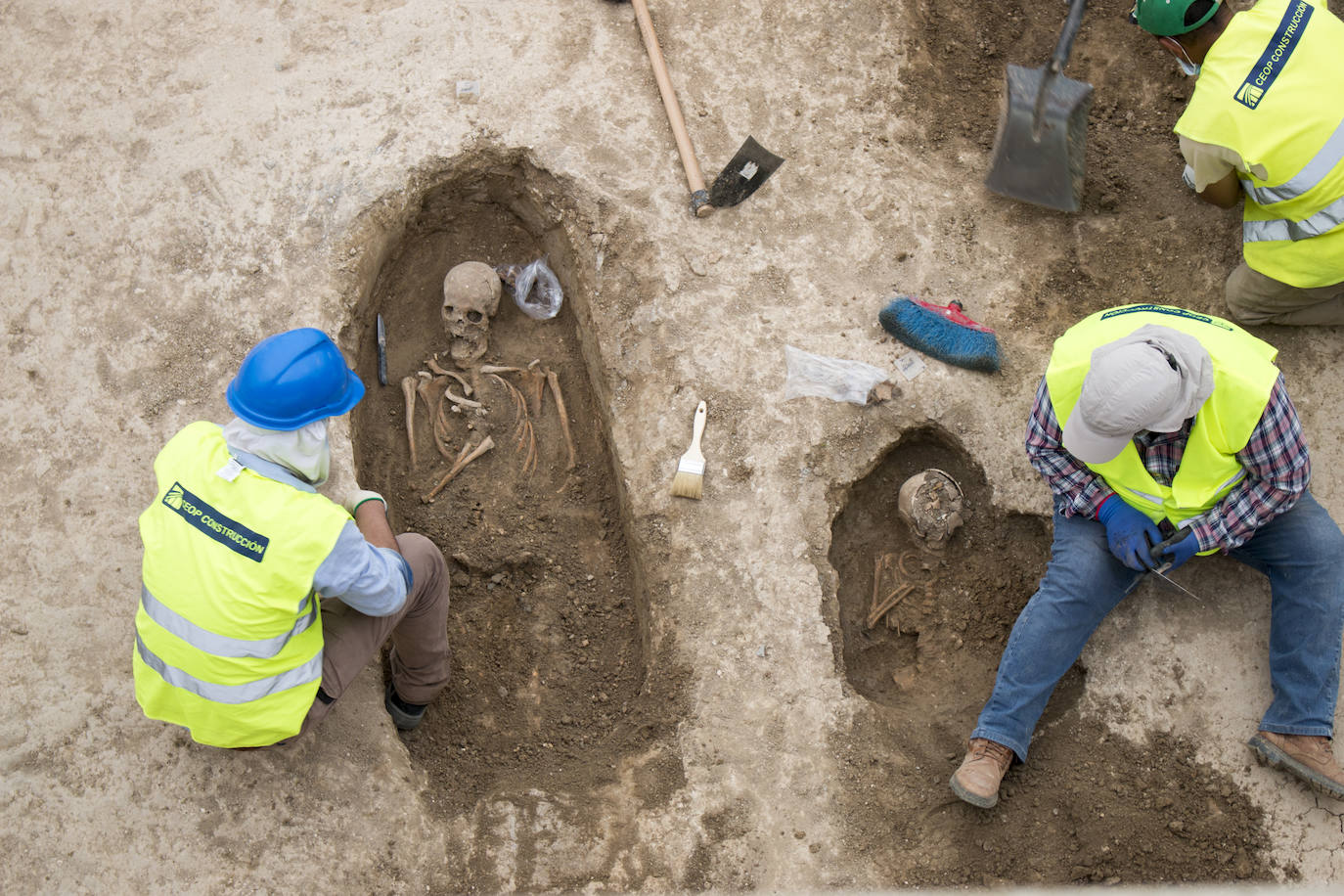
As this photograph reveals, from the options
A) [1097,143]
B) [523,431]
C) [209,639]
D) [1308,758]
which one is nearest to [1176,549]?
[1308,758]

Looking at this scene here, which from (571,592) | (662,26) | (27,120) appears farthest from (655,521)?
(27,120)

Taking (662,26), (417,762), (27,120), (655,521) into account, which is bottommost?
(417,762)

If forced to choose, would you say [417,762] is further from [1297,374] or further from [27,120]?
[1297,374]

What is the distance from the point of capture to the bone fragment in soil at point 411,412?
4.74 metres

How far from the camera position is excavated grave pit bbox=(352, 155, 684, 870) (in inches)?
158

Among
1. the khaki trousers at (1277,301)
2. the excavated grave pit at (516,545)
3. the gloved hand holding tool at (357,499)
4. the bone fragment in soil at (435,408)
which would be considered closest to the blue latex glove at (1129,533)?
the khaki trousers at (1277,301)

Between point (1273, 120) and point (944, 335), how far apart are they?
148 cm

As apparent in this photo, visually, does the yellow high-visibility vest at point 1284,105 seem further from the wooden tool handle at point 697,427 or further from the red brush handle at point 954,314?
the wooden tool handle at point 697,427

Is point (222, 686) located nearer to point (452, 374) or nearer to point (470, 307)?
point (452, 374)

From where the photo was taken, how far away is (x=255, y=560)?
3066 millimetres

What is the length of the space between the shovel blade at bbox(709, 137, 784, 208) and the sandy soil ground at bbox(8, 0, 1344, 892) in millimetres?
83

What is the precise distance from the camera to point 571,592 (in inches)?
178

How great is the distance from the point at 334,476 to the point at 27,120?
95.6 inches

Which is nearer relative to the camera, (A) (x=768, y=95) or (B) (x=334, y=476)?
(B) (x=334, y=476)
